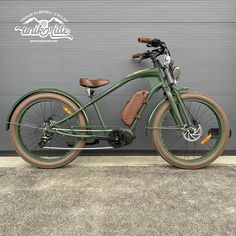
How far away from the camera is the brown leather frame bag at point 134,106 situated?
3049mm

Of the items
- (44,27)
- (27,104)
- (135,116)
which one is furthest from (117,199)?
(44,27)

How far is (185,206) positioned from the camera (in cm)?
224

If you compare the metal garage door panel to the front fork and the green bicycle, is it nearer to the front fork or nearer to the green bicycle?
the green bicycle

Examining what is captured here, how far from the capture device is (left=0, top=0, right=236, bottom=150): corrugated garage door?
339cm

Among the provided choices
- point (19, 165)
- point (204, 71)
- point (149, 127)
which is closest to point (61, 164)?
point (19, 165)

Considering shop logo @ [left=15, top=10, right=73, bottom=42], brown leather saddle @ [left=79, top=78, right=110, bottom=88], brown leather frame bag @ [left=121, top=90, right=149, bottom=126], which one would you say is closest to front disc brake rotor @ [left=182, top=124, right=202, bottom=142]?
brown leather frame bag @ [left=121, top=90, right=149, bottom=126]

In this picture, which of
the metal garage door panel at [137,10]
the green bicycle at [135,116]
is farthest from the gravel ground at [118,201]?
the metal garage door panel at [137,10]

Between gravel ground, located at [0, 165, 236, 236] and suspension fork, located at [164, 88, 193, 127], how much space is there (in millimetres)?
480

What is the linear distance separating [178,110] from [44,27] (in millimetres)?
1717

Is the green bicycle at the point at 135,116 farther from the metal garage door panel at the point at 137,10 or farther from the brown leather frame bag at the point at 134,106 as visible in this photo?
the metal garage door panel at the point at 137,10

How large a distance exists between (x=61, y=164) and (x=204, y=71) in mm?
1873

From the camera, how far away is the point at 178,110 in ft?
10.1

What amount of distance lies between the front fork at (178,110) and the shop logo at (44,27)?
134cm

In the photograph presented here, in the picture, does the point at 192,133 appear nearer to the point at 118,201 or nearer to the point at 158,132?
the point at 158,132
